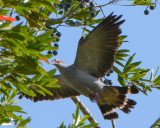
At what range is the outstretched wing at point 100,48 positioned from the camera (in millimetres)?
4973

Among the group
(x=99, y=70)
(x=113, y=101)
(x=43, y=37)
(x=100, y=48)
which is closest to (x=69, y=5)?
(x=100, y=48)

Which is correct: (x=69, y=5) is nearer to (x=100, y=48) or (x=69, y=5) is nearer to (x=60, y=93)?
(x=100, y=48)

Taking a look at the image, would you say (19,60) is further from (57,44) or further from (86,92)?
(86,92)

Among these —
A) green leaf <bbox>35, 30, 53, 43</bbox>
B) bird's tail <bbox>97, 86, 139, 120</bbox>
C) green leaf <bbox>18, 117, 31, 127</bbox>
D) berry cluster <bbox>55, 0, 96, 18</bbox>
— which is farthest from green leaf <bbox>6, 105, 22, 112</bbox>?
bird's tail <bbox>97, 86, 139, 120</bbox>

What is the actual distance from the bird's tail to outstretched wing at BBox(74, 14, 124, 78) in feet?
1.20

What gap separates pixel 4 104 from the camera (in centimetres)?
413

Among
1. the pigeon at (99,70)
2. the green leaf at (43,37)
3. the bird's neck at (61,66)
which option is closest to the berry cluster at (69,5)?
the pigeon at (99,70)

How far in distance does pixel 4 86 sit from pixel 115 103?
2.96m

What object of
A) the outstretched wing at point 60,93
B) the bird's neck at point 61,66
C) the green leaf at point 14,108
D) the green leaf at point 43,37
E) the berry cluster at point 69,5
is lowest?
the green leaf at point 14,108

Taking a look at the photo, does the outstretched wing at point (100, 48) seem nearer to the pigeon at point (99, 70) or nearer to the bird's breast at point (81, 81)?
the pigeon at point (99, 70)

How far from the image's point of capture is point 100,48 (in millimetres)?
5371

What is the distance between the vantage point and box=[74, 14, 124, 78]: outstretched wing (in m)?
4.97

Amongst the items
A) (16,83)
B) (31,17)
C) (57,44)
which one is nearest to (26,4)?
(16,83)

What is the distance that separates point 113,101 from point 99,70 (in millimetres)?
739
